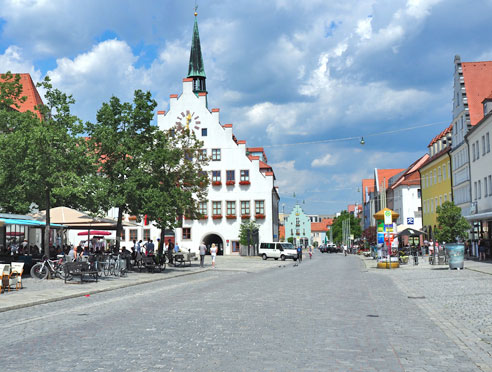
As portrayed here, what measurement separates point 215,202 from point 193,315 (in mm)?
A: 58920

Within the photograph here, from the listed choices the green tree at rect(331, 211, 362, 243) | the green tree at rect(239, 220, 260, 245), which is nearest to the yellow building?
the green tree at rect(239, 220, 260, 245)

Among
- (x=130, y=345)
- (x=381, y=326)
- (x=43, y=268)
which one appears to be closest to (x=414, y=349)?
(x=381, y=326)

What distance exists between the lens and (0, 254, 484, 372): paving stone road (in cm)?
739

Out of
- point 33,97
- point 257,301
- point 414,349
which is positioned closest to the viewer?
point 414,349

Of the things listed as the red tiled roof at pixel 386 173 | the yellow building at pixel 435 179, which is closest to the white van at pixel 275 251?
the yellow building at pixel 435 179

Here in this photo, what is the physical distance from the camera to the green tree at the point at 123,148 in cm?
3064

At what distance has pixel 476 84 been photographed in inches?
2052

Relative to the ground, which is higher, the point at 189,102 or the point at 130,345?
the point at 189,102

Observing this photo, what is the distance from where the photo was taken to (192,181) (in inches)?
1519

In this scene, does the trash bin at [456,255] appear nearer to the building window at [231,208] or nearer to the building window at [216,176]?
the building window at [231,208]

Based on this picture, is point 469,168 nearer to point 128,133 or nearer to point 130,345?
point 128,133

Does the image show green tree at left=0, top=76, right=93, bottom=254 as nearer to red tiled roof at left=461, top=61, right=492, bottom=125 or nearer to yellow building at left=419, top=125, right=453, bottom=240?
red tiled roof at left=461, top=61, right=492, bottom=125

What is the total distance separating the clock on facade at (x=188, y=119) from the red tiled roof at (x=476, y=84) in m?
31.3

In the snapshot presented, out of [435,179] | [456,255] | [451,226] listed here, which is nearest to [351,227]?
[435,179]
